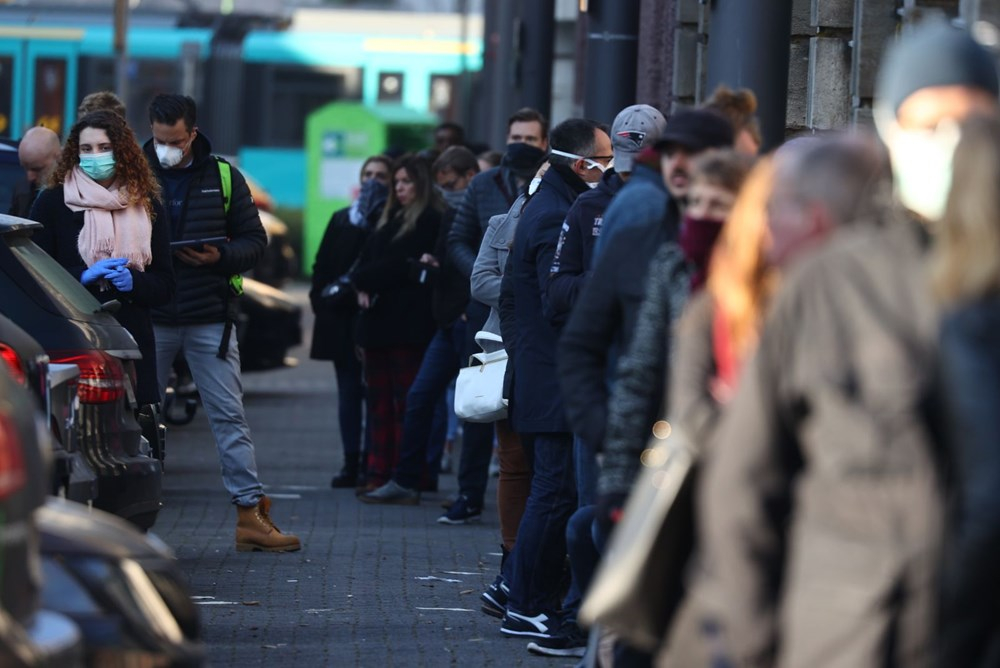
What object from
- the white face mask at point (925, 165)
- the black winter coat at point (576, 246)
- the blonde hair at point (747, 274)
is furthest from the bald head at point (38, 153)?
the white face mask at point (925, 165)

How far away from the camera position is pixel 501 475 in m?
8.26

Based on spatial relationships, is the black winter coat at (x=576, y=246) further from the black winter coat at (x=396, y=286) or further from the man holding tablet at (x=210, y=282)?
the black winter coat at (x=396, y=286)

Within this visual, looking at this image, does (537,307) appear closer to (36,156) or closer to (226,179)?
(226,179)

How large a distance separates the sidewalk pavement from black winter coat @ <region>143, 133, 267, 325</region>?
1.11m

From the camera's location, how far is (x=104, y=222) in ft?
27.2

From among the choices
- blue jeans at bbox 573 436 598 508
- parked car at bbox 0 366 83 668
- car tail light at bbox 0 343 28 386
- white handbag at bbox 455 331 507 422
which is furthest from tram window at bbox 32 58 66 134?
parked car at bbox 0 366 83 668

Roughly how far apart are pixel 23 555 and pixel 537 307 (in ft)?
12.1

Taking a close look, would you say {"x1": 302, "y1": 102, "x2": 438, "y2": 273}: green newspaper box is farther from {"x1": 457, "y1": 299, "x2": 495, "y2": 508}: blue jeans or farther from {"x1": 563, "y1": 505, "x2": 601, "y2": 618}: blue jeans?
{"x1": 563, "y1": 505, "x2": 601, "y2": 618}: blue jeans

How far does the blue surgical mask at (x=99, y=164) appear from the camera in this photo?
827 cm

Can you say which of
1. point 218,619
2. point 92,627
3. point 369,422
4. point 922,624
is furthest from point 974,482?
point 369,422

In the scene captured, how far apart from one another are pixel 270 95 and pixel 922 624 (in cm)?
3282

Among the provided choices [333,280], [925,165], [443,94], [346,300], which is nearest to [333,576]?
[346,300]

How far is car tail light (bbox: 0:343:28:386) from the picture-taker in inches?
232

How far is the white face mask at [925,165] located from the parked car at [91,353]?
3.75 m
